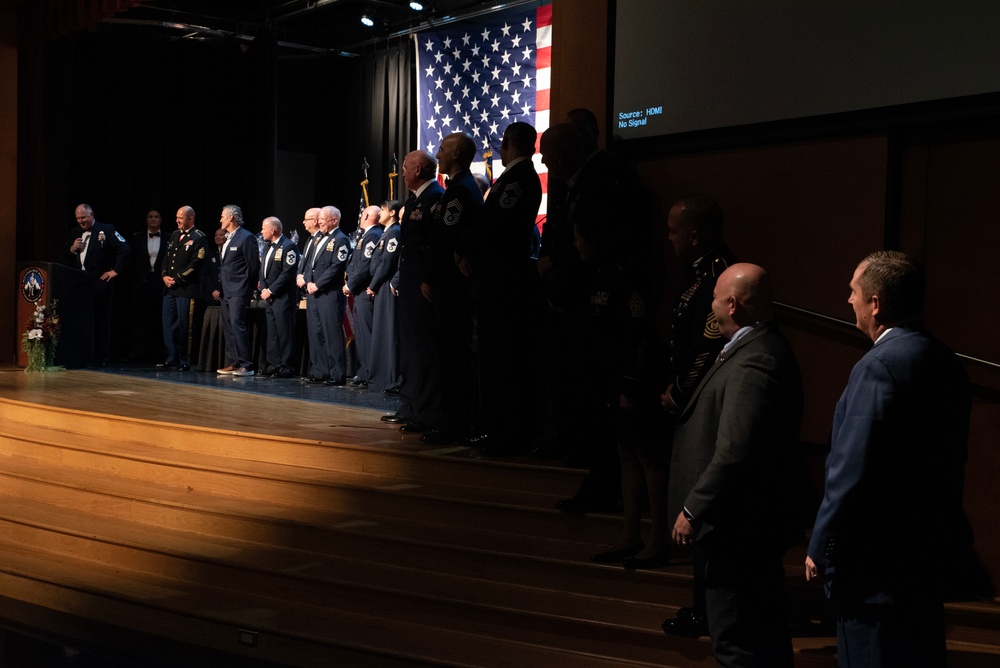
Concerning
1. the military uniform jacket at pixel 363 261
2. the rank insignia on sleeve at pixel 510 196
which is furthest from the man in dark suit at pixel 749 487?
the military uniform jacket at pixel 363 261

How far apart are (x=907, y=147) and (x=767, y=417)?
194 centimetres

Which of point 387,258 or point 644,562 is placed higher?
point 387,258

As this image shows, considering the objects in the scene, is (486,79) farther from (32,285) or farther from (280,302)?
(32,285)

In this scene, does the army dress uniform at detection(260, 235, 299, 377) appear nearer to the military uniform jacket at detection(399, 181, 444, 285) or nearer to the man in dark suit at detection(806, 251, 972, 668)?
the military uniform jacket at detection(399, 181, 444, 285)

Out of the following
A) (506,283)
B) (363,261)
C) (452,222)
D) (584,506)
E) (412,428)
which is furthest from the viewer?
(363,261)

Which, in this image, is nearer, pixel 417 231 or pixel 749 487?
pixel 749 487

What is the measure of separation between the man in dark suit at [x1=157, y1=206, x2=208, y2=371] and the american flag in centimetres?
271

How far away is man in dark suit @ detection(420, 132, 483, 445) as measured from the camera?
205 inches

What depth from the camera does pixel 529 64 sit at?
10.2 m

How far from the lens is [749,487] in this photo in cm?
268

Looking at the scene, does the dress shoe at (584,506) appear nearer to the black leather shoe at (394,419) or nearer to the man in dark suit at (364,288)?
the black leather shoe at (394,419)

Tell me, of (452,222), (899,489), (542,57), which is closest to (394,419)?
(452,222)

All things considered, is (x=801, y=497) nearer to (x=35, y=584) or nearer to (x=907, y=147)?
(x=907, y=147)

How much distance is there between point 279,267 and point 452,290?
418cm
